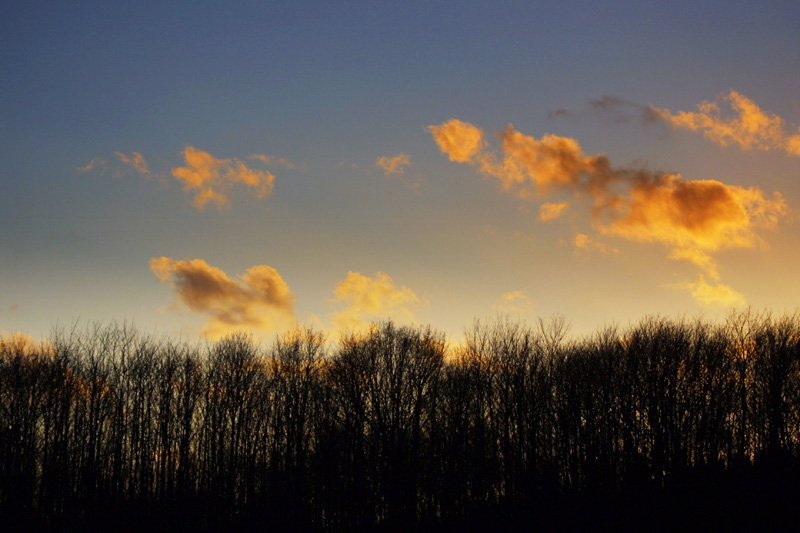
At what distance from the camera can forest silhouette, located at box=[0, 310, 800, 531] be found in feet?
168

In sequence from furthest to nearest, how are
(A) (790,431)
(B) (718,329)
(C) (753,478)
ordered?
(B) (718,329)
(A) (790,431)
(C) (753,478)

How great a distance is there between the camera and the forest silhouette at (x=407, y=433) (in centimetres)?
5134

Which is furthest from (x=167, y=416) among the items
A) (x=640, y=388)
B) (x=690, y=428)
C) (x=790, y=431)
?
(x=790, y=431)

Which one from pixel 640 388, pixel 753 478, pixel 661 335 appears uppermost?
pixel 661 335

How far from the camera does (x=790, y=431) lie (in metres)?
51.7

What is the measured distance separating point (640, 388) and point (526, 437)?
10.7 m

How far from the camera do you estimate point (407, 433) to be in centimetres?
5641

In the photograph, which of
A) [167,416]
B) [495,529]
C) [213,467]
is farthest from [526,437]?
[167,416]

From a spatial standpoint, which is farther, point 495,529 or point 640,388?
point 640,388

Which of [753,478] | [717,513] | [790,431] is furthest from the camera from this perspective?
[790,431]

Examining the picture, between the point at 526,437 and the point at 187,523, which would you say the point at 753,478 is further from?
the point at 187,523

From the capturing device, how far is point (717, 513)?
44562 millimetres

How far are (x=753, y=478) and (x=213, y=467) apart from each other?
44831 mm

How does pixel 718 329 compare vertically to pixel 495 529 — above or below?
above
